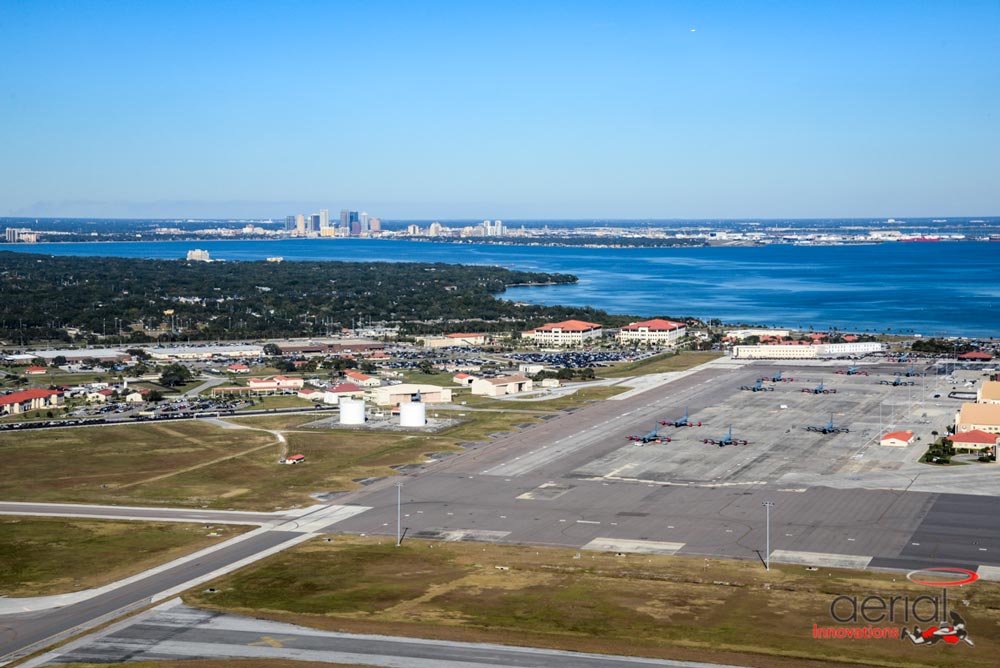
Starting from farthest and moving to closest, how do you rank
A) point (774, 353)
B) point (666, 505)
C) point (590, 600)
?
point (774, 353), point (666, 505), point (590, 600)

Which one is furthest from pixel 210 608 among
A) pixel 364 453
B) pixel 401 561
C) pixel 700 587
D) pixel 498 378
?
pixel 498 378

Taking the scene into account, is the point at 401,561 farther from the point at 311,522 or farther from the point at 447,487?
the point at 447,487

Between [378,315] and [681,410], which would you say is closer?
[681,410]

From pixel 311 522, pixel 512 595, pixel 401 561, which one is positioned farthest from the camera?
pixel 311 522

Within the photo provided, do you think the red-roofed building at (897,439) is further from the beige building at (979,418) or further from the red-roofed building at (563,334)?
the red-roofed building at (563,334)

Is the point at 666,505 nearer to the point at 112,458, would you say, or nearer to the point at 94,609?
the point at 94,609

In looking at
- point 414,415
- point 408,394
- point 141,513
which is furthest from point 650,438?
point 141,513

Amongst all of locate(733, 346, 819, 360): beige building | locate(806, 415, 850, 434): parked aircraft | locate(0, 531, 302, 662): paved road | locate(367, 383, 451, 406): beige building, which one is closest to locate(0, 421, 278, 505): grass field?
locate(0, 531, 302, 662): paved road
